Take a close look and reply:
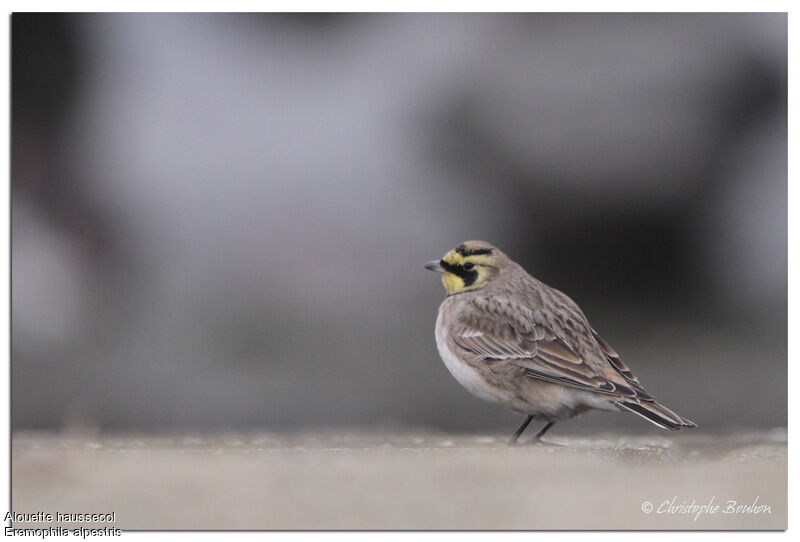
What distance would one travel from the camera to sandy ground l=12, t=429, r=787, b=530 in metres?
3.46

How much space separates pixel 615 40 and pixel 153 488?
569 cm

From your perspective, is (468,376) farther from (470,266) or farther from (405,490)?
(405,490)

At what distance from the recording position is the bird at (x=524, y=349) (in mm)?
4656

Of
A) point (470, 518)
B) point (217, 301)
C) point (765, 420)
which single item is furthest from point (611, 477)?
point (217, 301)

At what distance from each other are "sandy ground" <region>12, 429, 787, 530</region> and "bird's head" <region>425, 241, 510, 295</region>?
5.61 ft

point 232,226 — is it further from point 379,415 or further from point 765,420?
point 765,420

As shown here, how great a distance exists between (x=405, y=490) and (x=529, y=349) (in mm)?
1649

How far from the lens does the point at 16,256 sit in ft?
24.6

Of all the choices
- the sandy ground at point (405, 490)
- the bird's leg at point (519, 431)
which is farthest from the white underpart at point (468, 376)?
the sandy ground at point (405, 490)

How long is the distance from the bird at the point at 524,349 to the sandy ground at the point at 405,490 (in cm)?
57

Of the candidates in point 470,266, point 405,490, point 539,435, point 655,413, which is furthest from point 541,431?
point 405,490

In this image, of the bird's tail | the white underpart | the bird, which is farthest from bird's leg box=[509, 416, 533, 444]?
the bird's tail

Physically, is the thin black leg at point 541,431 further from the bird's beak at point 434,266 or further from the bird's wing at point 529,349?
the bird's beak at point 434,266

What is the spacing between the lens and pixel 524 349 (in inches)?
197
